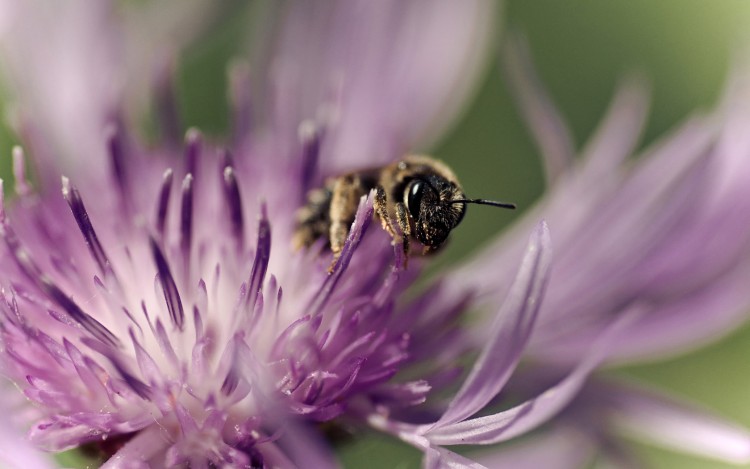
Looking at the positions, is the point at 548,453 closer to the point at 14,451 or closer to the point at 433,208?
the point at 433,208

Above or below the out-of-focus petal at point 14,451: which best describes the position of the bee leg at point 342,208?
above

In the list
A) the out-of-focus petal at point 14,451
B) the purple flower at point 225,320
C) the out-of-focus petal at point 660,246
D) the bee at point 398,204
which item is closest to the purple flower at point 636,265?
the out-of-focus petal at point 660,246

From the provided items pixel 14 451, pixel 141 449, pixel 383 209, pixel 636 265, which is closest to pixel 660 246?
pixel 636 265

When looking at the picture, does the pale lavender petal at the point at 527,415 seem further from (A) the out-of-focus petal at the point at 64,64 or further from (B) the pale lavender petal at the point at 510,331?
(A) the out-of-focus petal at the point at 64,64

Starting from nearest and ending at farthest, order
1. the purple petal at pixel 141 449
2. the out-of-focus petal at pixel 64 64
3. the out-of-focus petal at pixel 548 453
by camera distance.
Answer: the purple petal at pixel 141 449
the out-of-focus petal at pixel 548 453
the out-of-focus petal at pixel 64 64

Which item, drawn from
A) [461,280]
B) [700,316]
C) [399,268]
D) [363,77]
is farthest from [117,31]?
[700,316]

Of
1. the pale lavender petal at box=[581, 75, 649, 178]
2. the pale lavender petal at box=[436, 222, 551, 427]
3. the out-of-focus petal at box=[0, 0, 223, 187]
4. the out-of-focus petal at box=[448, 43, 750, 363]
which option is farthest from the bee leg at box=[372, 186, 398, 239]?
the out-of-focus petal at box=[0, 0, 223, 187]
